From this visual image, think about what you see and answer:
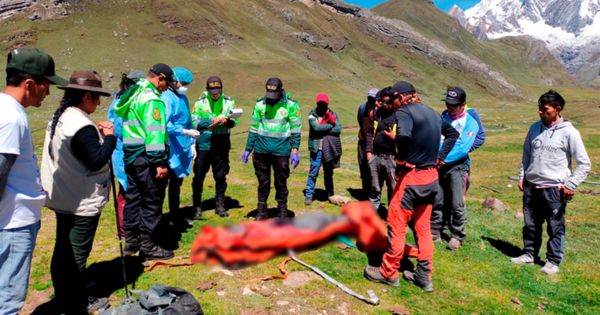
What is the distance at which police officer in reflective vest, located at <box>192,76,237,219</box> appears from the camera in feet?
30.0

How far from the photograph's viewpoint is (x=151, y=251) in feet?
22.7

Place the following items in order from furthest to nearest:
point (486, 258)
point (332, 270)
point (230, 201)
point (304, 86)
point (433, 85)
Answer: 1. point (433, 85)
2. point (304, 86)
3. point (230, 201)
4. point (486, 258)
5. point (332, 270)

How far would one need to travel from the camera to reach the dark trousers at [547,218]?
278 inches

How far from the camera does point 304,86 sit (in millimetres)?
69938

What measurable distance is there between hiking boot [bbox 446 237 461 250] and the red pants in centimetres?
219

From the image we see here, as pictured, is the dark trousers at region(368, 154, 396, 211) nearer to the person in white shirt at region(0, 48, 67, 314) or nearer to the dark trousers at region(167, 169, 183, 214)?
the dark trousers at region(167, 169, 183, 214)

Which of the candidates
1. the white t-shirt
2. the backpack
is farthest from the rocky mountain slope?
the white t-shirt

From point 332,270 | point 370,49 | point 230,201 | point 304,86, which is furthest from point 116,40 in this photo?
point 370,49

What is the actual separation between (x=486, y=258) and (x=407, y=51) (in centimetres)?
19039

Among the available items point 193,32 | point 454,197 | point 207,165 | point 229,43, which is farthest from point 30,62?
point 193,32

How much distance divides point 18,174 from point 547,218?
8358 mm

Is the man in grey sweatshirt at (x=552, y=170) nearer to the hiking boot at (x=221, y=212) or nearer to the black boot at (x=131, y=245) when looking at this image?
the hiking boot at (x=221, y=212)

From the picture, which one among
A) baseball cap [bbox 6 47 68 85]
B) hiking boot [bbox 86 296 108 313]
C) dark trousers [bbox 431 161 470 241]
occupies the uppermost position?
baseball cap [bbox 6 47 68 85]

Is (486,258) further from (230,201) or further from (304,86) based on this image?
(304,86)
